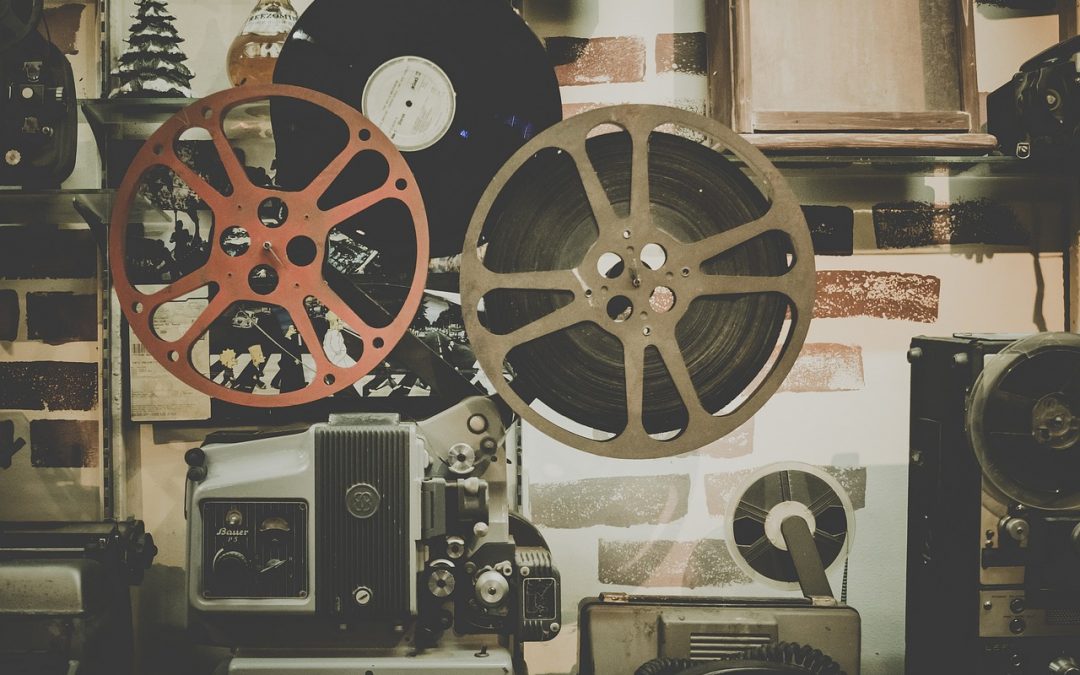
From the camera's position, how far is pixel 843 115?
180 cm

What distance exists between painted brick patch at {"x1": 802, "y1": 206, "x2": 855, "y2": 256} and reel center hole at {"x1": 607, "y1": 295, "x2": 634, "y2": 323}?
2.70 feet

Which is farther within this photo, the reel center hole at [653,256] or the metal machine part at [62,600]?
the reel center hole at [653,256]

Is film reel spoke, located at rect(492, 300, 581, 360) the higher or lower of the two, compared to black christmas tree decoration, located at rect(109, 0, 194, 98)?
lower

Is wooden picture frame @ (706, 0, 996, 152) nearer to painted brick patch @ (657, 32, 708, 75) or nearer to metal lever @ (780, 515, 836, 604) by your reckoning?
painted brick patch @ (657, 32, 708, 75)

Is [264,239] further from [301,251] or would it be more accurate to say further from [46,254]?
[46,254]

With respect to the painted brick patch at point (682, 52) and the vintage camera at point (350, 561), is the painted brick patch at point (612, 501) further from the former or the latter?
the painted brick patch at point (682, 52)

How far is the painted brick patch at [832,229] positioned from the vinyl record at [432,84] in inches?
32.0

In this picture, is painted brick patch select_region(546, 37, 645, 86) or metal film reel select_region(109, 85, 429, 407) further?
painted brick patch select_region(546, 37, 645, 86)

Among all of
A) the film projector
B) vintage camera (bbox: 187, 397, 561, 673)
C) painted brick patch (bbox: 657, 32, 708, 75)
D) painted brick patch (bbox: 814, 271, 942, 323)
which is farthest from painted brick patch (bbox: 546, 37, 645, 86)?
vintage camera (bbox: 187, 397, 561, 673)

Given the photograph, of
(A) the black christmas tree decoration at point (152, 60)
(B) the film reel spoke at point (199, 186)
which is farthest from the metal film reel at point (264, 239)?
(A) the black christmas tree decoration at point (152, 60)

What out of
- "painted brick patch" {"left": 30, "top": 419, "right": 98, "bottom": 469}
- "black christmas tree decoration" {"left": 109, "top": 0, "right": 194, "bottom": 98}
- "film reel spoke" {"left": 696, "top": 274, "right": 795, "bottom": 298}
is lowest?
"painted brick patch" {"left": 30, "top": 419, "right": 98, "bottom": 469}

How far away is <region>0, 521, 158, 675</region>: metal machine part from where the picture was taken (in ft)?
5.00

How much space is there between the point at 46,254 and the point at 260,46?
2.61 feet

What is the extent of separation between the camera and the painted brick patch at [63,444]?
202 cm
